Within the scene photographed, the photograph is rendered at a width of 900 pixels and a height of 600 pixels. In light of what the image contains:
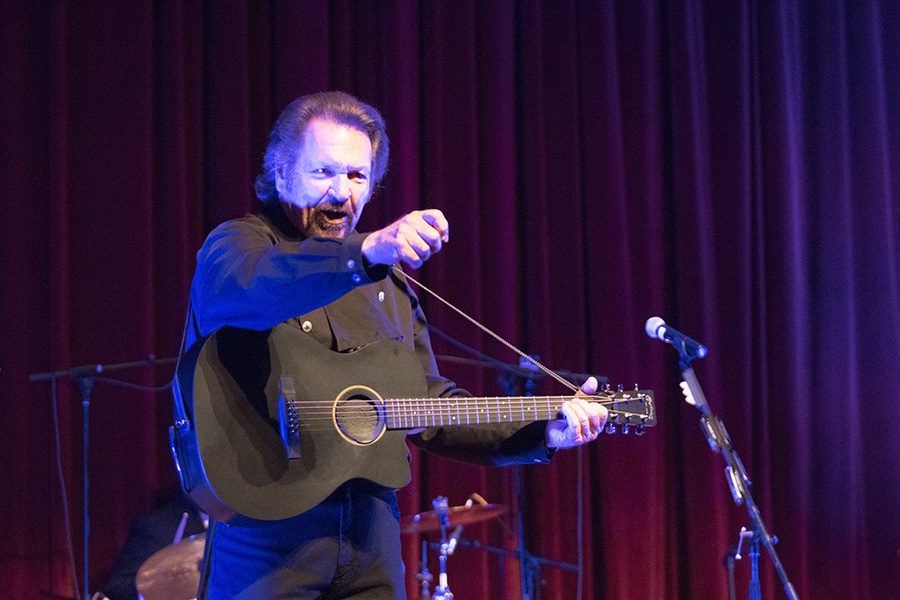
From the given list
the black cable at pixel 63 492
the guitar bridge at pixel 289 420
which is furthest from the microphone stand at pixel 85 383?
the guitar bridge at pixel 289 420

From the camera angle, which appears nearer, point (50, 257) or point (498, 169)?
point (50, 257)

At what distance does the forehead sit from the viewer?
2.27m

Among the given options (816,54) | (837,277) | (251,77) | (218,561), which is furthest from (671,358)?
(218,561)

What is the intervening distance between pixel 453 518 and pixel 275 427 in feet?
6.59

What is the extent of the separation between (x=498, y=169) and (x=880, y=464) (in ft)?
8.66

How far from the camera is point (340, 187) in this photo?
2.25m

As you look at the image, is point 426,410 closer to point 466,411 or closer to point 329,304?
point 466,411

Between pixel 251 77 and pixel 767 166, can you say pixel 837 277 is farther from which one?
pixel 251 77

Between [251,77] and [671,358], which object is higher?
[251,77]

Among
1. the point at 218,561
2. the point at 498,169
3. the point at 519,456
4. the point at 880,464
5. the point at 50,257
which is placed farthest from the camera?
the point at 880,464

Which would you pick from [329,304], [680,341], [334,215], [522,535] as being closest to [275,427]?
[329,304]

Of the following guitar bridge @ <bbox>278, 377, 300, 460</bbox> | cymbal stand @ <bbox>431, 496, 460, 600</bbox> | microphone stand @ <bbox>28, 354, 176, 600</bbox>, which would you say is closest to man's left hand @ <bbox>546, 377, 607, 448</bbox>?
guitar bridge @ <bbox>278, 377, 300, 460</bbox>

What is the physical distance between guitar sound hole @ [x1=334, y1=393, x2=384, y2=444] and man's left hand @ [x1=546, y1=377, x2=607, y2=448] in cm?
47

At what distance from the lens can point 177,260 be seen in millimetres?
4145
